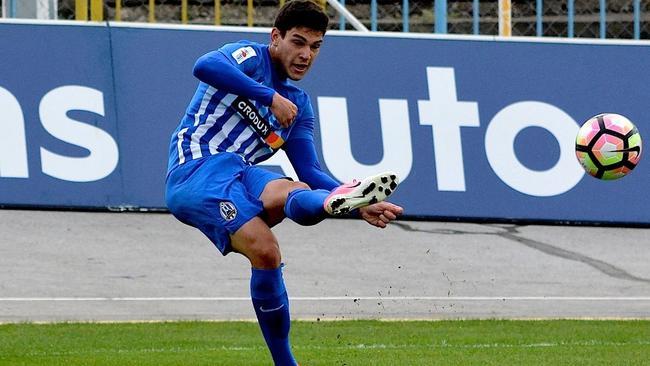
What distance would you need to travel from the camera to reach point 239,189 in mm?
7488

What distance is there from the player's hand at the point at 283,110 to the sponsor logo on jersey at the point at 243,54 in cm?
40

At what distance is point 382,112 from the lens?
14375 millimetres

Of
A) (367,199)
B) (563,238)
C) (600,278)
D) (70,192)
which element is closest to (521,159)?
(563,238)

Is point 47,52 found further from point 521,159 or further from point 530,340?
point 530,340

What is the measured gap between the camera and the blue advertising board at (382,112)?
1375 cm

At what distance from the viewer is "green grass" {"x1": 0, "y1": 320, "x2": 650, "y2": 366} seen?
8328 millimetres

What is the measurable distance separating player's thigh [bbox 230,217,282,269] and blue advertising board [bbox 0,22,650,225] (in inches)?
262

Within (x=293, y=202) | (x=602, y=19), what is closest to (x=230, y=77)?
(x=293, y=202)

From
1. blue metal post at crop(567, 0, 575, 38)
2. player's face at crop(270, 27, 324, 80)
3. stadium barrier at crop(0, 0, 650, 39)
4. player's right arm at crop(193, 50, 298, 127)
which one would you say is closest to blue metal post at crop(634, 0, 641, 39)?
stadium barrier at crop(0, 0, 650, 39)

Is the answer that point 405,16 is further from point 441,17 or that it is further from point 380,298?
point 380,298

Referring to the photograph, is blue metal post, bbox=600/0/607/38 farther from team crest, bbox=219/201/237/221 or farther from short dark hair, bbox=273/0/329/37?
team crest, bbox=219/201/237/221

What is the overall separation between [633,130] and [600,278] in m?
2.85

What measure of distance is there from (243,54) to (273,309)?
1390 millimetres

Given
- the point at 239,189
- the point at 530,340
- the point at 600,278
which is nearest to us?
the point at 239,189
